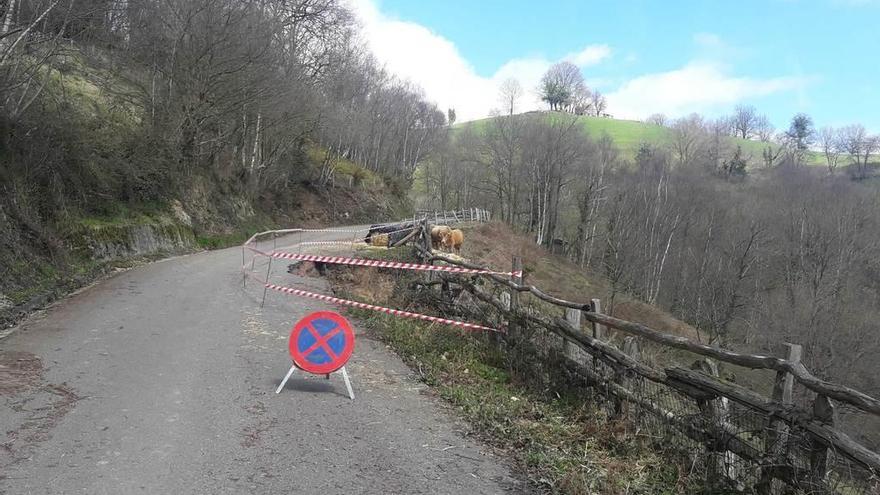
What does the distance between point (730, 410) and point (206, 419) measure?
493 centimetres

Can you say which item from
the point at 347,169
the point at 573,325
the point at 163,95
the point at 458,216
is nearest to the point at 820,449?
the point at 573,325

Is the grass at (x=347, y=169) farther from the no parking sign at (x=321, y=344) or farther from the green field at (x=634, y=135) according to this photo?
the green field at (x=634, y=135)

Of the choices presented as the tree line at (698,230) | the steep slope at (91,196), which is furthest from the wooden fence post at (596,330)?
the tree line at (698,230)

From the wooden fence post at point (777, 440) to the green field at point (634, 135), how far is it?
3512 inches

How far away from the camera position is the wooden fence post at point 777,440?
4.53m

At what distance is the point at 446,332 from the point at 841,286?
43.6m

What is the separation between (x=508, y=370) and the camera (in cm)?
836

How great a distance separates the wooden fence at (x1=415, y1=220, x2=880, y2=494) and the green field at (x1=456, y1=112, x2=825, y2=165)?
87.1 meters

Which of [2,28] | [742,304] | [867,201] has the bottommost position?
[742,304]

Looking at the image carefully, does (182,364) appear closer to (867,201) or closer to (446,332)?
(446,332)

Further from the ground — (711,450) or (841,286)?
(711,450)

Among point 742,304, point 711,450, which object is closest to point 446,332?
point 711,450

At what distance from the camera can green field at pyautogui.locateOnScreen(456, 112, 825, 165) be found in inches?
3856

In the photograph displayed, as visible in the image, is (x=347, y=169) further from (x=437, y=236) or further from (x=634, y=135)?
(x=634, y=135)
